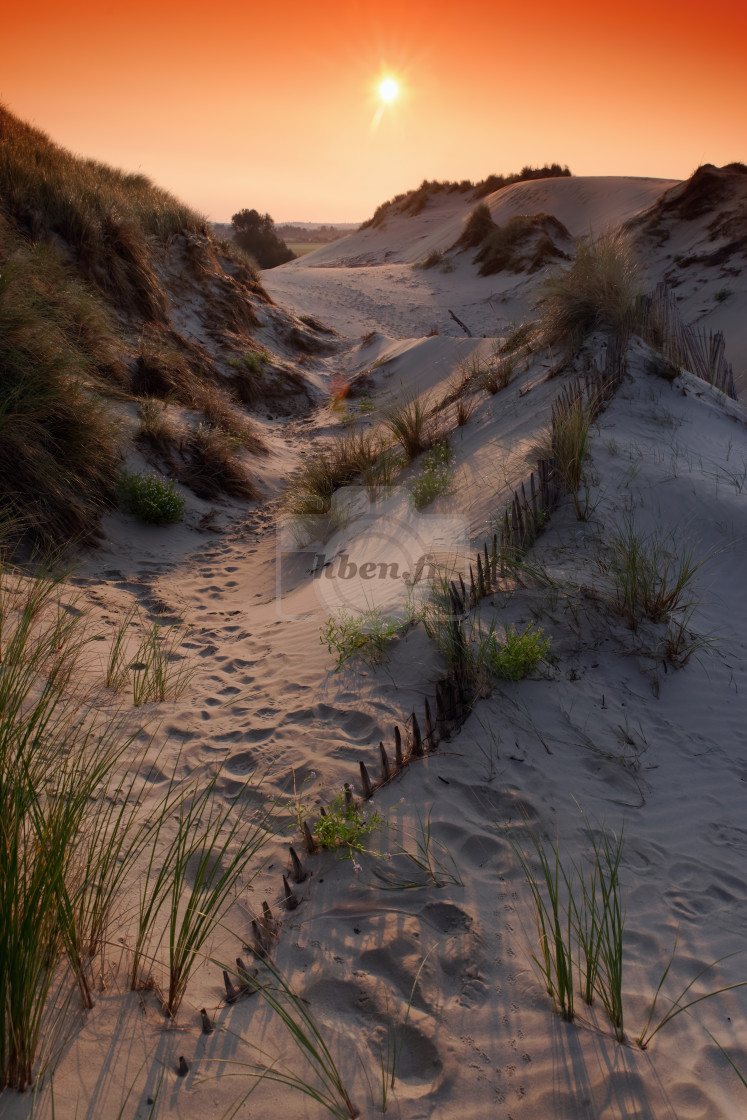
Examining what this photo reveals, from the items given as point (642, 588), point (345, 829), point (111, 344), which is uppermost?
point (111, 344)

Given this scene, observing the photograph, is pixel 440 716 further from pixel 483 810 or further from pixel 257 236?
pixel 257 236

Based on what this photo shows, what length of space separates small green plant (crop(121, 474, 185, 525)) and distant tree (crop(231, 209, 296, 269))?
27501mm

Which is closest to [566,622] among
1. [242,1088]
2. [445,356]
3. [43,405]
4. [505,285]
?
[242,1088]

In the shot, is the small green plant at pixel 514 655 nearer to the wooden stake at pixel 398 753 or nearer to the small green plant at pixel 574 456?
the wooden stake at pixel 398 753

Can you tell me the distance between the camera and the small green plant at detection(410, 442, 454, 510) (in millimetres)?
5457

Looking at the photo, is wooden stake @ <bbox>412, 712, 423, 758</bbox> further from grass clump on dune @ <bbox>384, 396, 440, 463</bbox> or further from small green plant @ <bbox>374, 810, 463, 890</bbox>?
grass clump on dune @ <bbox>384, 396, 440, 463</bbox>

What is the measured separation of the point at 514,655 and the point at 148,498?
3.87 metres

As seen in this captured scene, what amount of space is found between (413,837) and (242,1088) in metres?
0.99

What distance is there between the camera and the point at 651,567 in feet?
11.7

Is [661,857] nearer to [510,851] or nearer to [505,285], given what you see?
[510,851]

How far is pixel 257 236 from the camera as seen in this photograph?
2988 cm

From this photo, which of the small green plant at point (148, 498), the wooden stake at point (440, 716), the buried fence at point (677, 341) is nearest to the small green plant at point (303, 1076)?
the wooden stake at point (440, 716)

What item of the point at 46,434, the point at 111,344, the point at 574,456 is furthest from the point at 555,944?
the point at 111,344

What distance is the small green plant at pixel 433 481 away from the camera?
215 inches
